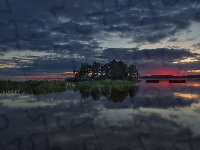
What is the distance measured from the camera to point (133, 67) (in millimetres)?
129375

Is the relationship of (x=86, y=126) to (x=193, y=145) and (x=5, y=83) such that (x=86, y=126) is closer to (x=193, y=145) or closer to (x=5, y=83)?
(x=193, y=145)

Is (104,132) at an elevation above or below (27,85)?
above

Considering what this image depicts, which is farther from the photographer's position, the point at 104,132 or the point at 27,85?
the point at 27,85

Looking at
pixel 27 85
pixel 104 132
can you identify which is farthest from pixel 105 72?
pixel 104 132

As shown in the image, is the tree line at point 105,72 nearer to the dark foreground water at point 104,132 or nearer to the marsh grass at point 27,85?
the marsh grass at point 27,85

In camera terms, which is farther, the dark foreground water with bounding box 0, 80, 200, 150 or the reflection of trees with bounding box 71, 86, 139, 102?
the reflection of trees with bounding box 71, 86, 139, 102

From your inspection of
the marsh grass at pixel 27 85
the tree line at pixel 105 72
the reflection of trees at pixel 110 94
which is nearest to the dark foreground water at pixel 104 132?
the reflection of trees at pixel 110 94

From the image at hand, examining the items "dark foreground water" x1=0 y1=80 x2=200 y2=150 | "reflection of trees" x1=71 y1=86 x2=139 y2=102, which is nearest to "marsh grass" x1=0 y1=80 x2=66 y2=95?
"reflection of trees" x1=71 y1=86 x2=139 y2=102

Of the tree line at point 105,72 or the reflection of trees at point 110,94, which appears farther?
the tree line at point 105,72

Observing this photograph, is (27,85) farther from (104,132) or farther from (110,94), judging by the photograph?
(104,132)

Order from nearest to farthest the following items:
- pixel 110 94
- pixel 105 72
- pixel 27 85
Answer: pixel 110 94, pixel 27 85, pixel 105 72

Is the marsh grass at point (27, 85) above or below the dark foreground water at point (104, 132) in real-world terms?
below

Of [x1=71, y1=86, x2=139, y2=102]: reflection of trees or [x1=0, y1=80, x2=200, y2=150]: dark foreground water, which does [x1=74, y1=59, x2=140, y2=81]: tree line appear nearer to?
[x1=71, y1=86, x2=139, y2=102]: reflection of trees

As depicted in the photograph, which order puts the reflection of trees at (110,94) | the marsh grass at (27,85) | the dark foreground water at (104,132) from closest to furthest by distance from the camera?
the dark foreground water at (104,132) → the reflection of trees at (110,94) → the marsh grass at (27,85)
